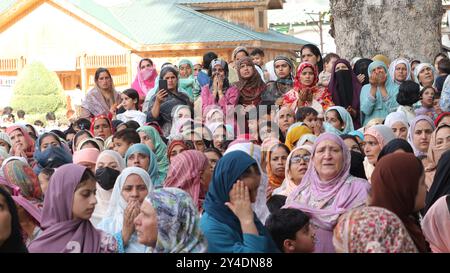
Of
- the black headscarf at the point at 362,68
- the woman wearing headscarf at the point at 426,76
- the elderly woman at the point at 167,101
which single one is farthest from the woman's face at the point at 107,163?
the black headscarf at the point at 362,68

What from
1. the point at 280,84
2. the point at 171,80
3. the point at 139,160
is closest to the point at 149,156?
the point at 139,160

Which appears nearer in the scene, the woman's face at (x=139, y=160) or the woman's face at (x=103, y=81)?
the woman's face at (x=139, y=160)

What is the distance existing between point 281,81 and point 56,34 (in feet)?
80.9

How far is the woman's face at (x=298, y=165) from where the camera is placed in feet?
25.9

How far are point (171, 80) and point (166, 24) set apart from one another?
24.2 m

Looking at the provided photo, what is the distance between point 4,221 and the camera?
5734 millimetres

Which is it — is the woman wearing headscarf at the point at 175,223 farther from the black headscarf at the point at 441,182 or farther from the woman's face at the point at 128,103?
the woman's face at the point at 128,103

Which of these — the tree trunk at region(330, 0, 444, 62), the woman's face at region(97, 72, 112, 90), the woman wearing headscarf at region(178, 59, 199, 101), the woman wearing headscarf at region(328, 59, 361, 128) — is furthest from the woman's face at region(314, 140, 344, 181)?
the tree trunk at region(330, 0, 444, 62)

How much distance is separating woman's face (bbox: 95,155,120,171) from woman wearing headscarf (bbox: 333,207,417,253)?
3920 mm

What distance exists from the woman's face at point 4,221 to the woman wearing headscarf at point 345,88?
6569 millimetres

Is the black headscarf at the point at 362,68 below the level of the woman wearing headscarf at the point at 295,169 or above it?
above

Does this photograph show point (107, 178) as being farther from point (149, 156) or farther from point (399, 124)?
point (399, 124)

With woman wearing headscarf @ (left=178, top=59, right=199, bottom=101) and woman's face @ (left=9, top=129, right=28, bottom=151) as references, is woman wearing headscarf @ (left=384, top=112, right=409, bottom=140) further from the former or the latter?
woman's face @ (left=9, top=129, right=28, bottom=151)

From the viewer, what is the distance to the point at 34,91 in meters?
31.0
